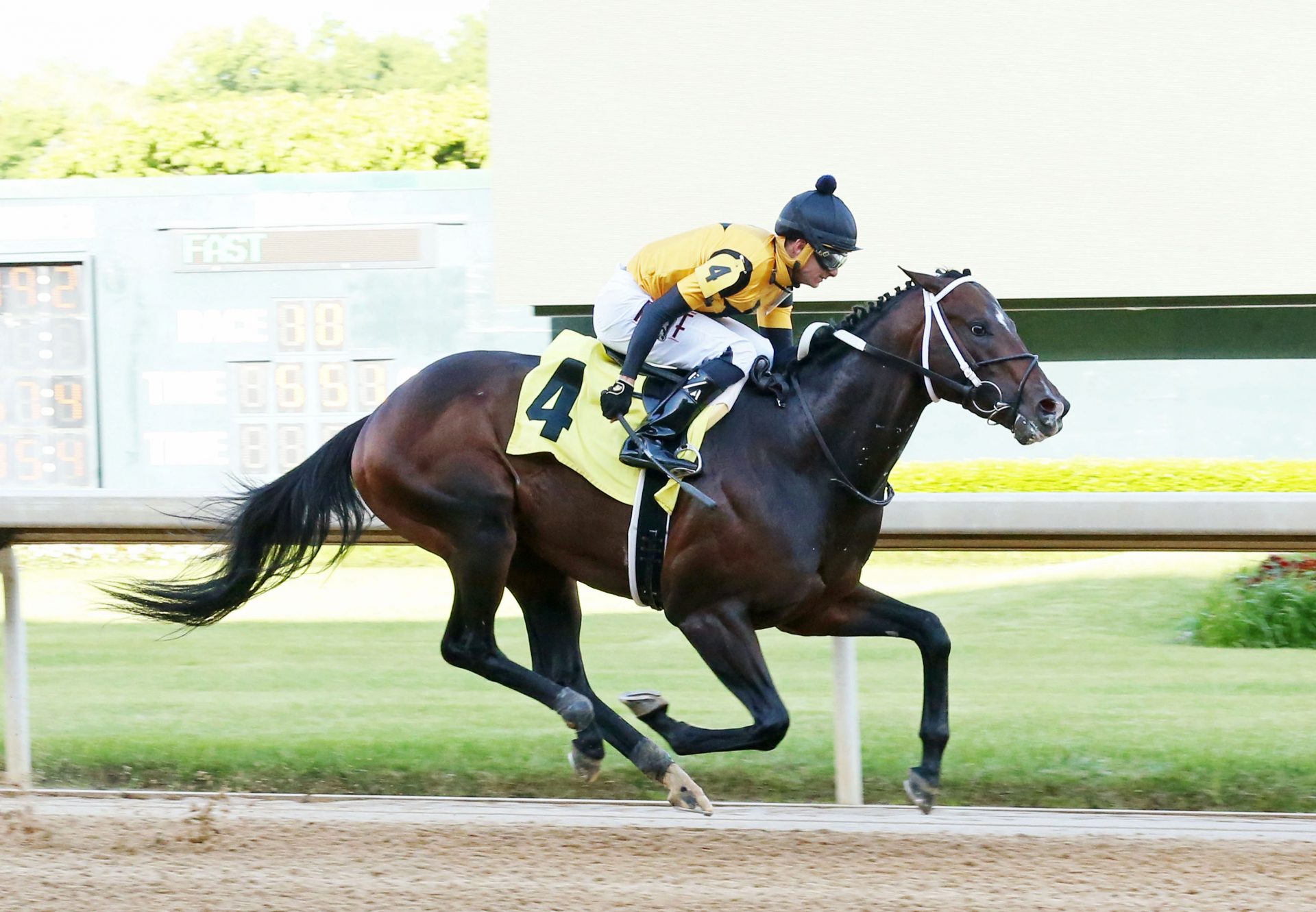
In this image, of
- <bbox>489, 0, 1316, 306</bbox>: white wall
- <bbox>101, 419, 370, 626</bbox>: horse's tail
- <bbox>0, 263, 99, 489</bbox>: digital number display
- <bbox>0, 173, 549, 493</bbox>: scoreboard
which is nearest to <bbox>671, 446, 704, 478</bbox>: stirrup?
<bbox>101, 419, 370, 626</bbox>: horse's tail

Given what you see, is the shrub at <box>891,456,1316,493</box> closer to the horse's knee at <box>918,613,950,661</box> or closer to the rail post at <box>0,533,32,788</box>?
the horse's knee at <box>918,613,950,661</box>

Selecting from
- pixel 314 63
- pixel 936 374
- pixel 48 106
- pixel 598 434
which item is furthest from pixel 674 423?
pixel 314 63

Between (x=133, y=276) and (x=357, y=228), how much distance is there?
2402 millimetres

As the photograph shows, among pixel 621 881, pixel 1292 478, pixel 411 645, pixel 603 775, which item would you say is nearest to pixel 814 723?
pixel 603 775

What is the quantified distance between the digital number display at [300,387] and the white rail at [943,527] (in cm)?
876

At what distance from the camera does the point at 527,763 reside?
5.48m

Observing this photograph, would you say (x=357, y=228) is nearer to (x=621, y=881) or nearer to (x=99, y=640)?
(x=99, y=640)

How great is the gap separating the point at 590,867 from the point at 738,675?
0.68 metres

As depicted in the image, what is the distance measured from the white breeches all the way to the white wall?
10814mm

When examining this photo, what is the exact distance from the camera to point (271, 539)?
199 inches

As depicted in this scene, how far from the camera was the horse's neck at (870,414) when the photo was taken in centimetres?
432

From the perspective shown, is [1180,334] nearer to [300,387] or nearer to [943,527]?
[300,387]

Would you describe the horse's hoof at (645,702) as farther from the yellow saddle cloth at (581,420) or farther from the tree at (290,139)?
the tree at (290,139)

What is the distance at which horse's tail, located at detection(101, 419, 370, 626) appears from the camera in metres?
5.04
